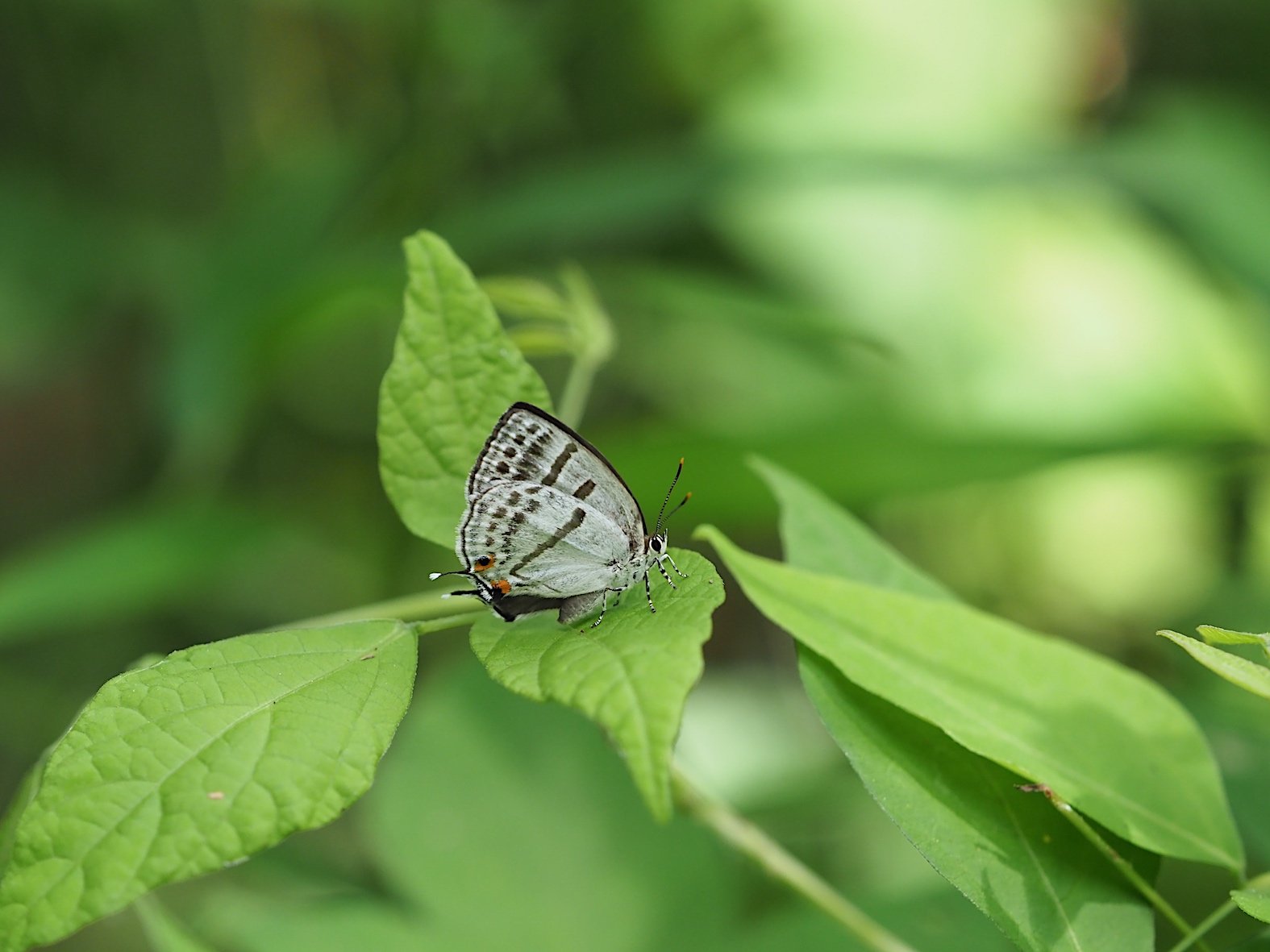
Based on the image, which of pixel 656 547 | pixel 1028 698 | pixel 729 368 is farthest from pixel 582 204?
pixel 1028 698

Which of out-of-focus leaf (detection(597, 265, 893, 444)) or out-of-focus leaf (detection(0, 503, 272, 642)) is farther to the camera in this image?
→ out-of-focus leaf (detection(597, 265, 893, 444))

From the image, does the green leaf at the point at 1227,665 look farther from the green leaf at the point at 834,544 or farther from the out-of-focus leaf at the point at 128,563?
the out-of-focus leaf at the point at 128,563

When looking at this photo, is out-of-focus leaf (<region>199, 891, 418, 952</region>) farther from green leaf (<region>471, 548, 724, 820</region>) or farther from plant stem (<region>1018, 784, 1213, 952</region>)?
plant stem (<region>1018, 784, 1213, 952</region>)

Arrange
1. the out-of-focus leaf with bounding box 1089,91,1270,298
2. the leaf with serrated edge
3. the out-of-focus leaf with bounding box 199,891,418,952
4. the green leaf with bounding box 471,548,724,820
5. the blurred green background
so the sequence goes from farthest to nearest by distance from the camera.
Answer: the out-of-focus leaf with bounding box 1089,91,1270,298, the blurred green background, the out-of-focus leaf with bounding box 199,891,418,952, the leaf with serrated edge, the green leaf with bounding box 471,548,724,820

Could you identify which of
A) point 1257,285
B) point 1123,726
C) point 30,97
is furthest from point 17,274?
point 1257,285

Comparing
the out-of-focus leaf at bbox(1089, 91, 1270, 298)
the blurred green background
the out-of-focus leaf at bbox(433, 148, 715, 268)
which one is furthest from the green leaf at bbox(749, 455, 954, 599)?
the out-of-focus leaf at bbox(1089, 91, 1270, 298)

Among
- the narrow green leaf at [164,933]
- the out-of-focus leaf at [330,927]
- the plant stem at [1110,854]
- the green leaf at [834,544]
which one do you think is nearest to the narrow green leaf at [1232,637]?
the plant stem at [1110,854]

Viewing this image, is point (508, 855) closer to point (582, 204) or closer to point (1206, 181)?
point (582, 204)
